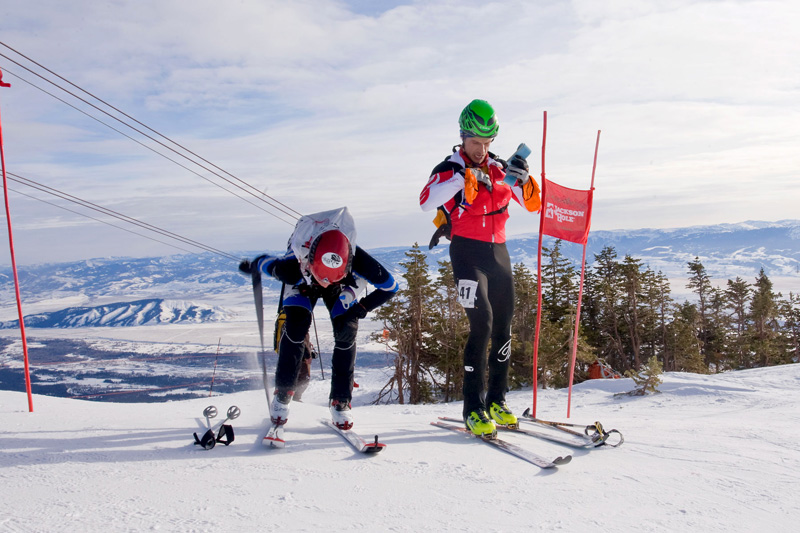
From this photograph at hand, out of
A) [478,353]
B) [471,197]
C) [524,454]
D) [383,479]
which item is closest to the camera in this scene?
[383,479]

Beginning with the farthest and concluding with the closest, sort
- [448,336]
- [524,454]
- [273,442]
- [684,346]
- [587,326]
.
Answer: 1. [587,326]
2. [684,346]
3. [448,336]
4. [273,442]
5. [524,454]

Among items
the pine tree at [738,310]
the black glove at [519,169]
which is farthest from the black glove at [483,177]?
the pine tree at [738,310]

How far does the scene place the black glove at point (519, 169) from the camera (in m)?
4.20

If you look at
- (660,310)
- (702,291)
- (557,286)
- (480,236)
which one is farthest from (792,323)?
(480,236)

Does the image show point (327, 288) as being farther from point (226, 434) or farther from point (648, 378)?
point (648, 378)

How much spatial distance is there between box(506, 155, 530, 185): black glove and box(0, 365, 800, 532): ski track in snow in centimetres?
230

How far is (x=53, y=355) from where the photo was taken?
125 m

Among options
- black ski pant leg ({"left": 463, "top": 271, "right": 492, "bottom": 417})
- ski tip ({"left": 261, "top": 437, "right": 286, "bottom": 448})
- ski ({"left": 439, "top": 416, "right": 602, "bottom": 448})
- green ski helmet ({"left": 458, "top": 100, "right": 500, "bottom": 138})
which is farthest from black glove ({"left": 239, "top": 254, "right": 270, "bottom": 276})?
ski ({"left": 439, "top": 416, "right": 602, "bottom": 448})

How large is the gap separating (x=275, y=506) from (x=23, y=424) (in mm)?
3211

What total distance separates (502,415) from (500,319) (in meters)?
0.88

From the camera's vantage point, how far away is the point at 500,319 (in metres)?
4.15

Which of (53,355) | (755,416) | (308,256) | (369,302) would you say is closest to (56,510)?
(308,256)

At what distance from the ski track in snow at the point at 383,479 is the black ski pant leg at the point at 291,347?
18.0 inches

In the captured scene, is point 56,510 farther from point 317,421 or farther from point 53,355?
point 53,355
